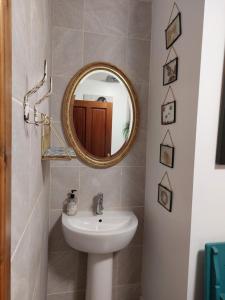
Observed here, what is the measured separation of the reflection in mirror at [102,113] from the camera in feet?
5.19

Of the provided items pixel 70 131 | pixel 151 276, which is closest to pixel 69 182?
pixel 70 131

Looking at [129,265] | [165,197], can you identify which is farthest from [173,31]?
[129,265]

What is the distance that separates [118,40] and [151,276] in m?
1.81

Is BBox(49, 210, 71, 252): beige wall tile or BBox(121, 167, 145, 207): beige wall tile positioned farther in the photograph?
BBox(121, 167, 145, 207): beige wall tile

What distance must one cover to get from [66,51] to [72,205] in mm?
1128

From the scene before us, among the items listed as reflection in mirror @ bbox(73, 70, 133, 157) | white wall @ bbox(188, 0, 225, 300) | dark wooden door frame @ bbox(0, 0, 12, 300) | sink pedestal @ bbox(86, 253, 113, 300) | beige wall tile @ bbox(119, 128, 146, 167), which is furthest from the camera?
beige wall tile @ bbox(119, 128, 146, 167)

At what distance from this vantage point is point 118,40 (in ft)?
5.27

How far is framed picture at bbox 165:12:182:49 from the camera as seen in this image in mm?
1202

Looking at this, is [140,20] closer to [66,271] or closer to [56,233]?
[56,233]

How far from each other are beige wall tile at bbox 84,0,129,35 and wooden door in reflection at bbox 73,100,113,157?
0.55 meters

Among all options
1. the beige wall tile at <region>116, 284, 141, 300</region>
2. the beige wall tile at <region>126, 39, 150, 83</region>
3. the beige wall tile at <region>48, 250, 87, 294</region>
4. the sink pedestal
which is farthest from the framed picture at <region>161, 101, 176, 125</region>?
the beige wall tile at <region>116, 284, 141, 300</region>

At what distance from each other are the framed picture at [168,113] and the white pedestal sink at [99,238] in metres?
0.74

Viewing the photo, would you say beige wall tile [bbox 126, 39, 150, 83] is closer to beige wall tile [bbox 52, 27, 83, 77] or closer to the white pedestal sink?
beige wall tile [bbox 52, 27, 83, 77]

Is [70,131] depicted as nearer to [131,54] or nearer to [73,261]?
[131,54]
